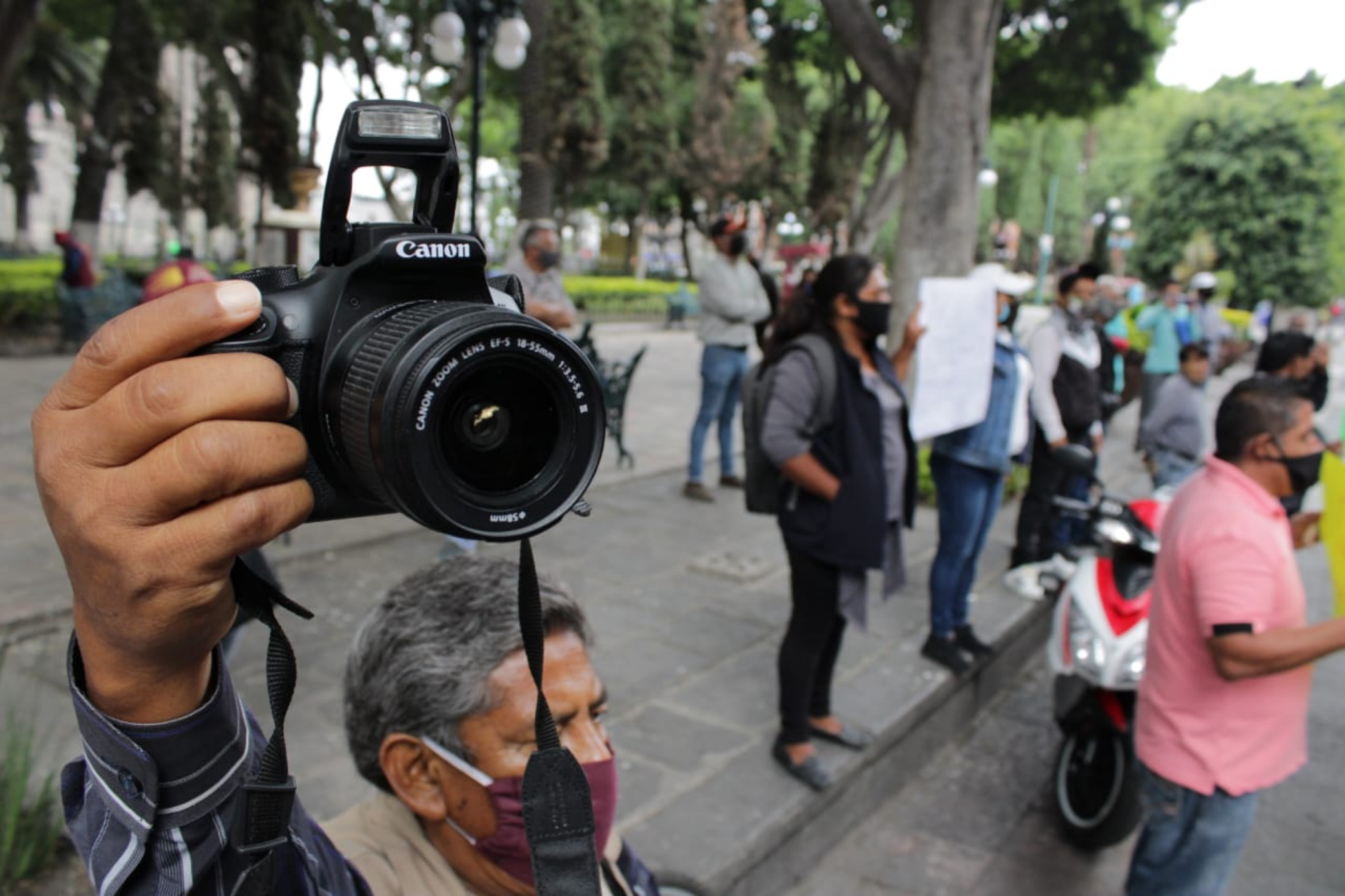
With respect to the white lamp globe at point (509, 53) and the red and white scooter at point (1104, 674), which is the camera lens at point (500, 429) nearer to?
the red and white scooter at point (1104, 674)

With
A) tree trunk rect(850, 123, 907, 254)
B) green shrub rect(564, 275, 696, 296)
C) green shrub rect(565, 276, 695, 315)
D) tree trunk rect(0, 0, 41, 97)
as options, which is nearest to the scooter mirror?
tree trunk rect(0, 0, 41, 97)

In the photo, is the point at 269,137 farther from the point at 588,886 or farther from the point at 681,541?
the point at 588,886

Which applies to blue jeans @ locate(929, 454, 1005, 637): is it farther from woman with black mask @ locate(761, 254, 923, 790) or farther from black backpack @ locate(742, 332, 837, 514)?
black backpack @ locate(742, 332, 837, 514)

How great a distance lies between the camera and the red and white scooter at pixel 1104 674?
11.7 ft

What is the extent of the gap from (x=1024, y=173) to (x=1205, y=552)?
55182 millimetres

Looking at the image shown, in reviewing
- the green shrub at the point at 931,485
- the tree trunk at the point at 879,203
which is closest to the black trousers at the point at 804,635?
the green shrub at the point at 931,485

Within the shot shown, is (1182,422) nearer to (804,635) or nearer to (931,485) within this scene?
(931,485)

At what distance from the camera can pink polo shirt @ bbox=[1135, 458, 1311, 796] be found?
2363 mm

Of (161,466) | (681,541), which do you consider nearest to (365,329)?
(161,466)

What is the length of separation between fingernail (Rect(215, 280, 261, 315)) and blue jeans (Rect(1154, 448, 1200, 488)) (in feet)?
22.8

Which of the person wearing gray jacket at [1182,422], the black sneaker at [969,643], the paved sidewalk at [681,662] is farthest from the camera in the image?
the person wearing gray jacket at [1182,422]

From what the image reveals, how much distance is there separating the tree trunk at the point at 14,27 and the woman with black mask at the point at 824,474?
31.6 feet

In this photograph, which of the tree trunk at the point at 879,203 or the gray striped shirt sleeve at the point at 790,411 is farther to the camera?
the tree trunk at the point at 879,203

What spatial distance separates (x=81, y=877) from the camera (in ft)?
8.56
